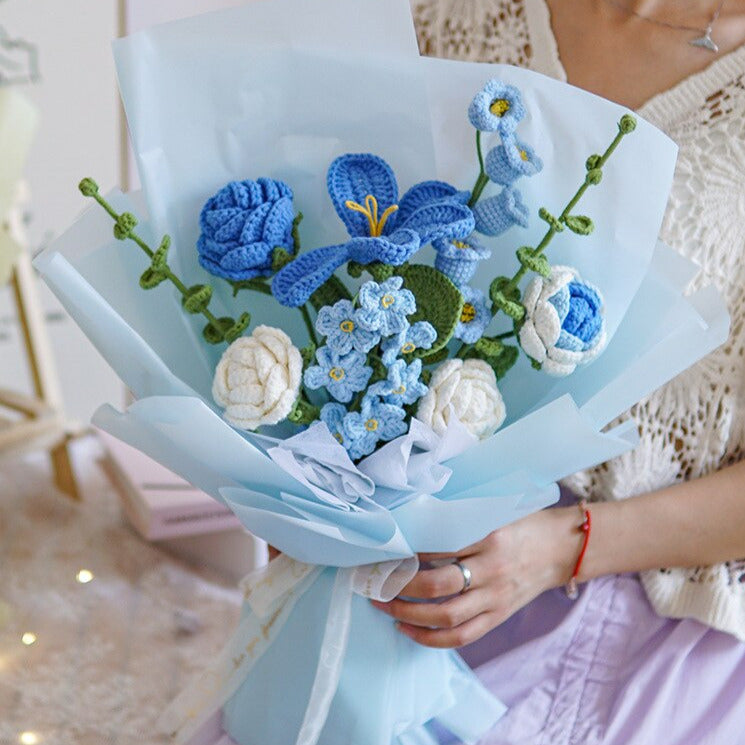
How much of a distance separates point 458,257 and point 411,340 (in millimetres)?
72

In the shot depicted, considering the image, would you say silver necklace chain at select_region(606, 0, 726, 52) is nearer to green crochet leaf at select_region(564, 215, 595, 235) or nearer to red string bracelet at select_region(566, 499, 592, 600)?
green crochet leaf at select_region(564, 215, 595, 235)

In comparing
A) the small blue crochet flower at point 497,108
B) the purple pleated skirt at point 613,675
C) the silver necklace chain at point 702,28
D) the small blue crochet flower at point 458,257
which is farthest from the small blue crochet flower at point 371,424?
the silver necklace chain at point 702,28

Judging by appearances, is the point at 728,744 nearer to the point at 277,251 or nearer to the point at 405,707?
the point at 405,707

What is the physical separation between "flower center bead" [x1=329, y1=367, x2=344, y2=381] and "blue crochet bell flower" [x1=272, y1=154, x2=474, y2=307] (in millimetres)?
55

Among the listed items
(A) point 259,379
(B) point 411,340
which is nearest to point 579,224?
(B) point 411,340

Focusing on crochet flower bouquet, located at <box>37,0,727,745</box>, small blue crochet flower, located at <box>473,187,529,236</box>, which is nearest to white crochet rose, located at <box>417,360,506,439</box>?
crochet flower bouquet, located at <box>37,0,727,745</box>

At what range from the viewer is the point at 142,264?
2.72 ft

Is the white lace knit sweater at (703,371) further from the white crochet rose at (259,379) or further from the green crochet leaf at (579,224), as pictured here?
the white crochet rose at (259,379)

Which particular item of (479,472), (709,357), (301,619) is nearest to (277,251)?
(479,472)

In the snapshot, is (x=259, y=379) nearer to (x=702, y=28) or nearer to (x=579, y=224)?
(x=579, y=224)

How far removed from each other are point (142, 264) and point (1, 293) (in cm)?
189

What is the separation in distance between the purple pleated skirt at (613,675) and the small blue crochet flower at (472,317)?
35cm

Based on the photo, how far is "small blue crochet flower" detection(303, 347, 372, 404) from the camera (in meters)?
0.73

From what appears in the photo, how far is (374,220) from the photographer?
755mm
